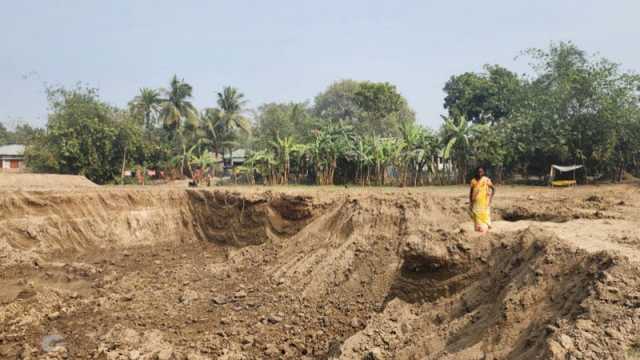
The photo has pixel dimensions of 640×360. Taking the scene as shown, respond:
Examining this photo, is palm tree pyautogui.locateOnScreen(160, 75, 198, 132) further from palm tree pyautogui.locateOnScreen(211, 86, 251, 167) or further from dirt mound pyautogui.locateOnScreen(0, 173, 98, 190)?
dirt mound pyautogui.locateOnScreen(0, 173, 98, 190)

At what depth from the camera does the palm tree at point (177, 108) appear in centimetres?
3591

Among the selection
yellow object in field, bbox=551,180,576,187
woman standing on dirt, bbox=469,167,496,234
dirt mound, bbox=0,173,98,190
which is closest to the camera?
woman standing on dirt, bbox=469,167,496,234

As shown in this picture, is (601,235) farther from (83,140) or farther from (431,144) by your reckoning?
(83,140)

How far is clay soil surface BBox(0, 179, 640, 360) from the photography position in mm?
4742

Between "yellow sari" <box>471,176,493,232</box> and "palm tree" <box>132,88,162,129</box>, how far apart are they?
30.3 meters

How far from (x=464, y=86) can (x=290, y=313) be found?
112ft

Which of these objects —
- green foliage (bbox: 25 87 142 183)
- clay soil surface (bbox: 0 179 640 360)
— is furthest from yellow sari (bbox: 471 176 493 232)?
green foliage (bbox: 25 87 142 183)

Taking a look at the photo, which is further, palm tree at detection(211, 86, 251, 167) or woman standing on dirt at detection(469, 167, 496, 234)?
palm tree at detection(211, 86, 251, 167)

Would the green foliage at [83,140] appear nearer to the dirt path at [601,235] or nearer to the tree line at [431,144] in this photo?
the tree line at [431,144]

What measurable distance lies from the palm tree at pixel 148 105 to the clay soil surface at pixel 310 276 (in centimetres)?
2081

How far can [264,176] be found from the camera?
1007 inches

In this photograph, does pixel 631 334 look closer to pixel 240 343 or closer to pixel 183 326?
pixel 240 343

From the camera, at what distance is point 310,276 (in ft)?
32.3

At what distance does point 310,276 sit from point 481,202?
3.89 meters
